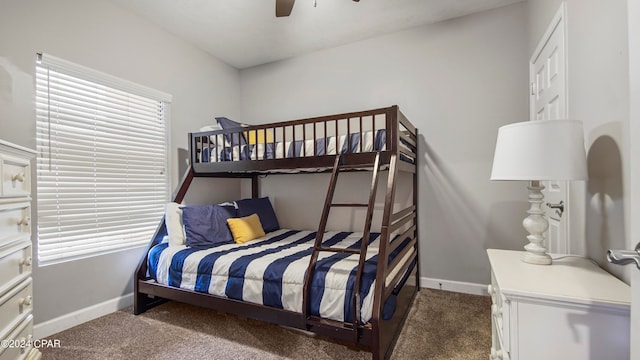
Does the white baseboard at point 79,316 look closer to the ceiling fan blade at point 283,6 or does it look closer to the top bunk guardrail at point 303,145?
the top bunk guardrail at point 303,145

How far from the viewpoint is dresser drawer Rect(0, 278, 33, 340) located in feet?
3.80

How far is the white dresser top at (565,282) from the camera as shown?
93cm

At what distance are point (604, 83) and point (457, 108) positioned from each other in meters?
1.60

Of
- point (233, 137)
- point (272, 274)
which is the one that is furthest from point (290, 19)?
point (272, 274)

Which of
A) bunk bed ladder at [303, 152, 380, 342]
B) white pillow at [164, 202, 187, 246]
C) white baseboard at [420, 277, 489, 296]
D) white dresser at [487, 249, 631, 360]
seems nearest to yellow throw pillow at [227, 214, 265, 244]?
white pillow at [164, 202, 187, 246]

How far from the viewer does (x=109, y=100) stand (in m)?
2.49

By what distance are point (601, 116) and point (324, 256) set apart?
1.70m

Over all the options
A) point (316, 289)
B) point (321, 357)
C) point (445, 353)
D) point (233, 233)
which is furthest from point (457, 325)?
point (233, 233)

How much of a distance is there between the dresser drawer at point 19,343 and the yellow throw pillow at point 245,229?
1.44 meters

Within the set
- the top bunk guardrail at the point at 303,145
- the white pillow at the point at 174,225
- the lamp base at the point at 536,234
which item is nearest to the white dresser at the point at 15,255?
the white pillow at the point at 174,225

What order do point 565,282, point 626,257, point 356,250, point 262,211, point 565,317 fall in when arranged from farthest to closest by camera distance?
point 262,211 → point 356,250 → point 565,282 → point 565,317 → point 626,257

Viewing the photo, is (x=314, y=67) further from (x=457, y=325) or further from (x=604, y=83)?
(x=457, y=325)

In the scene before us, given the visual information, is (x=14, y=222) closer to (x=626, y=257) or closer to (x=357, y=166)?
(x=357, y=166)

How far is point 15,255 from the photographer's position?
1.27 meters
